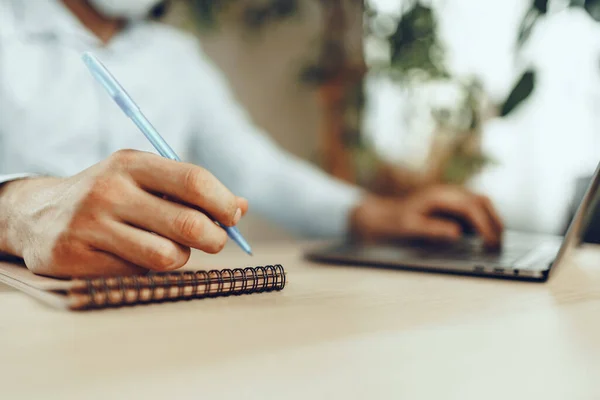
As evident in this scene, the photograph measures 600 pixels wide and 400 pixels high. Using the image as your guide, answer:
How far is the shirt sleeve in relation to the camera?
0.96m

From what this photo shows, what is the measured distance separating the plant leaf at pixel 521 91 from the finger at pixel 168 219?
1.32 ft

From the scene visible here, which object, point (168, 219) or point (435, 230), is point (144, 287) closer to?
point (168, 219)

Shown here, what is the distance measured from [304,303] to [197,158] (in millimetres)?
915

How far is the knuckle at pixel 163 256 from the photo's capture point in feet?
1.16

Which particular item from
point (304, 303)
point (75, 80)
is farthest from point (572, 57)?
point (304, 303)

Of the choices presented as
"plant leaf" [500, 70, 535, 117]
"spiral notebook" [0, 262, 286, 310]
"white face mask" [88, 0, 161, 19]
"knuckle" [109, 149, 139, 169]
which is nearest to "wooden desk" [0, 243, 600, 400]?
"spiral notebook" [0, 262, 286, 310]

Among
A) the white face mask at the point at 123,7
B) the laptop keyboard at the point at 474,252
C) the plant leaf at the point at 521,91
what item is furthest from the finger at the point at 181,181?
the white face mask at the point at 123,7

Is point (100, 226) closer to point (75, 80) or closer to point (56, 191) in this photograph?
point (56, 191)

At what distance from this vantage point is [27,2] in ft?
2.85

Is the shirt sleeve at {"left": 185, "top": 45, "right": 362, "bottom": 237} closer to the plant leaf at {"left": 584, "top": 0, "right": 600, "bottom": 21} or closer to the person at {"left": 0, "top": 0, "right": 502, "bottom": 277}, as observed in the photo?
the person at {"left": 0, "top": 0, "right": 502, "bottom": 277}

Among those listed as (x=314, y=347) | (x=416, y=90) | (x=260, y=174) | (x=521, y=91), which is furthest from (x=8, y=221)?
(x=416, y=90)

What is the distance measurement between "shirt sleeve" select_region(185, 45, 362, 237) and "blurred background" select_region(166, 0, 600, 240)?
18.7 inches

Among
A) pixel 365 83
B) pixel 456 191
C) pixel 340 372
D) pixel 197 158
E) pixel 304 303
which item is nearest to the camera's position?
pixel 340 372

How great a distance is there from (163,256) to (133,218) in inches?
1.4
